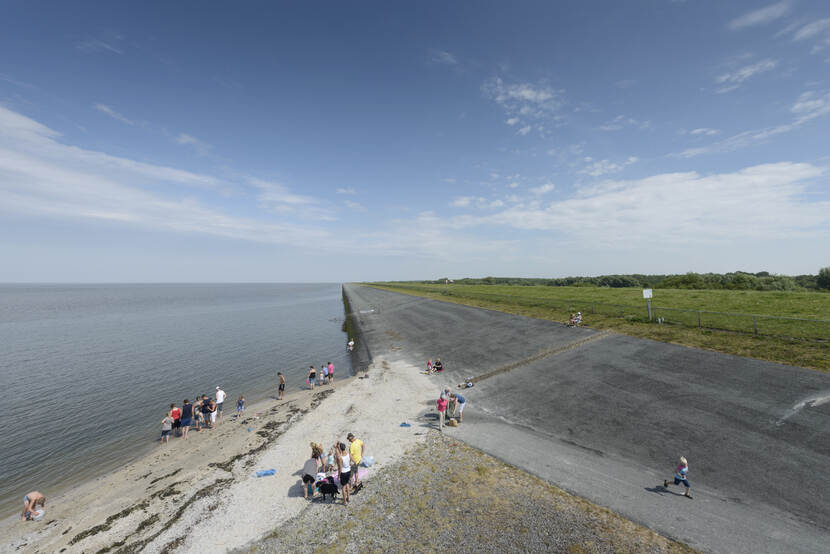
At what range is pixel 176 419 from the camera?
19.8m

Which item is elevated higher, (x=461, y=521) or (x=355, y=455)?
(x=355, y=455)

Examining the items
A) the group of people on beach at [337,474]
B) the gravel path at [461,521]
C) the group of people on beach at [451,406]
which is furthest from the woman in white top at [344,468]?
the group of people on beach at [451,406]

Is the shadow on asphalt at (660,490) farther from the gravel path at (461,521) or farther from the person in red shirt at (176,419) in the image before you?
the person in red shirt at (176,419)

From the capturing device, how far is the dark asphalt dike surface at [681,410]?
1102 centimetres

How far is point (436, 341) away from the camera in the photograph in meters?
36.8

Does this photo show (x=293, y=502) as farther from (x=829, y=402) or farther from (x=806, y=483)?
(x=829, y=402)

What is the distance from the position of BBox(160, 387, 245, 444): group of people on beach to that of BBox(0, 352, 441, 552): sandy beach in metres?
0.80

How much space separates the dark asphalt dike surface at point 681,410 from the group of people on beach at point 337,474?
835 centimetres

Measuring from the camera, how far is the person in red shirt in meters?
19.7

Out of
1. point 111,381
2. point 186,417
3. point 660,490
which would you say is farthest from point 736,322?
point 111,381

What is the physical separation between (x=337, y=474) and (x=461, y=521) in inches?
193

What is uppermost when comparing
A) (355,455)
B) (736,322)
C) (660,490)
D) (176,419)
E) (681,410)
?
(736,322)

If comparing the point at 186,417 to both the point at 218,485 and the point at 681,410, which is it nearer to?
the point at 218,485

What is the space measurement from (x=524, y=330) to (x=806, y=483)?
75.1 ft
